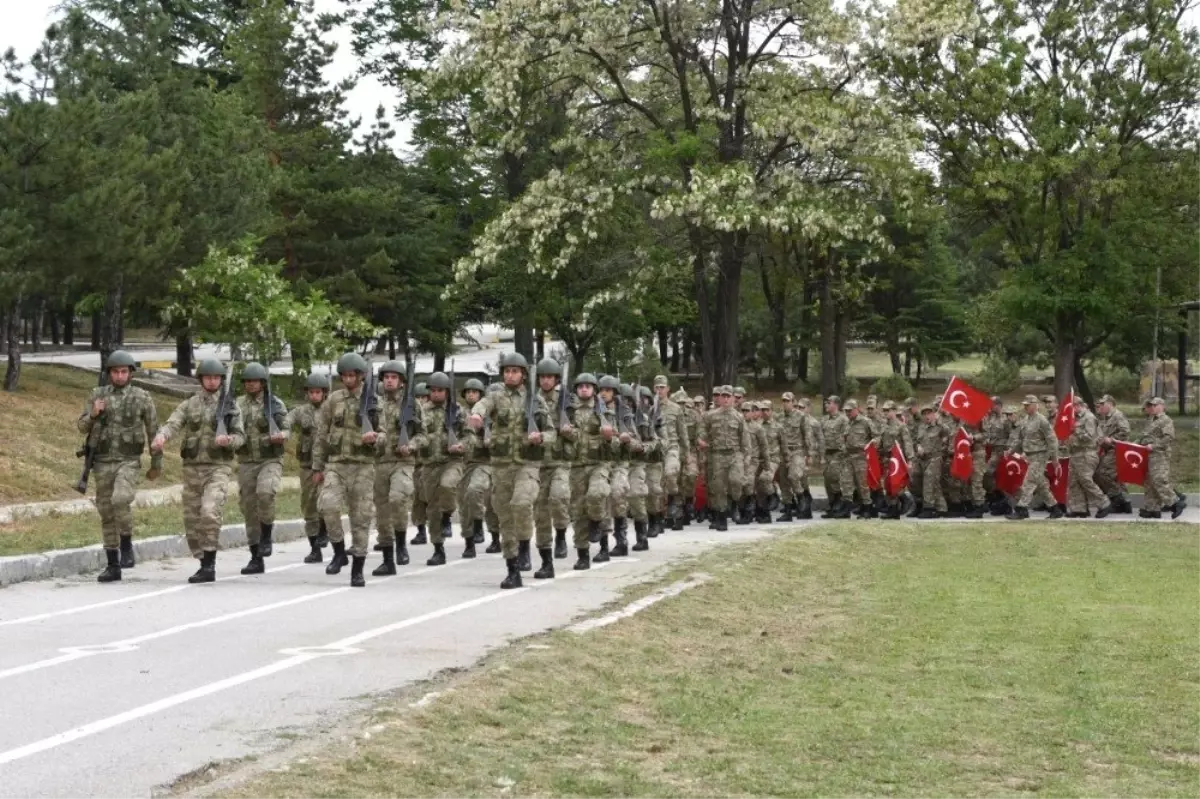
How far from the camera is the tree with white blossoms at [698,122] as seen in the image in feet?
99.9

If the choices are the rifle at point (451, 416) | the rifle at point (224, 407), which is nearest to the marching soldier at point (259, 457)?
the rifle at point (224, 407)

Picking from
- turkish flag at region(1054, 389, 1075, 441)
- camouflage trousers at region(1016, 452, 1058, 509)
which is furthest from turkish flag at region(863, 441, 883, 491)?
turkish flag at region(1054, 389, 1075, 441)

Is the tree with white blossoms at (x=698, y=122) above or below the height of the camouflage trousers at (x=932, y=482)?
above

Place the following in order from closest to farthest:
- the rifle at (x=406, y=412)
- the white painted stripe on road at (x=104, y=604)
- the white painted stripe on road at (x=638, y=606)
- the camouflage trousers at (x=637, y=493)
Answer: the white painted stripe on road at (x=638, y=606), the white painted stripe on road at (x=104, y=604), the rifle at (x=406, y=412), the camouflage trousers at (x=637, y=493)

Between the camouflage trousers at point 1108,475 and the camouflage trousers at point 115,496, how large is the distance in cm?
1721

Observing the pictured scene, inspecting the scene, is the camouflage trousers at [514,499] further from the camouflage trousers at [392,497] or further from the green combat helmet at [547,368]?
the camouflage trousers at [392,497]

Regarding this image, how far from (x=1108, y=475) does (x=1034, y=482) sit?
6.65 ft

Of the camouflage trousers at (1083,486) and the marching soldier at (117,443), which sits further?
the camouflage trousers at (1083,486)

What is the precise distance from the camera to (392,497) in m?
16.8

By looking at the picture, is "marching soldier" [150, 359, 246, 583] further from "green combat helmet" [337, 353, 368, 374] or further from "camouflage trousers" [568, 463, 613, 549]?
"camouflage trousers" [568, 463, 613, 549]

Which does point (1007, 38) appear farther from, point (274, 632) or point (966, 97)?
point (274, 632)

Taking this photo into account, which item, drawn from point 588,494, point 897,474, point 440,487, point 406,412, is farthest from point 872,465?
point 406,412

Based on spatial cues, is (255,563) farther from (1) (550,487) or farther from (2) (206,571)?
(1) (550,487)

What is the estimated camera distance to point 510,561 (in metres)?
15.5
